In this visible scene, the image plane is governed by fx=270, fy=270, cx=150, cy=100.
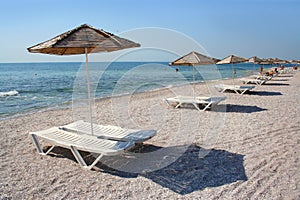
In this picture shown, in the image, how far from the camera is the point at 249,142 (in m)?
4.99

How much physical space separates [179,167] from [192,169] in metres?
0.20

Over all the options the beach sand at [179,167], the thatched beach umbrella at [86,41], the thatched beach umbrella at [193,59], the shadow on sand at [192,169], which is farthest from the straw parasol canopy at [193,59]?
the thatched beach umbrella at [86,41]

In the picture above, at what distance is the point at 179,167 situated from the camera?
393 cm

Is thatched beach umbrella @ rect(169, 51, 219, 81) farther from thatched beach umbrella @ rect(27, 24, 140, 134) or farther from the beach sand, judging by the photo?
thatched beach umbrella @ rect(27, 24, 140, 134)

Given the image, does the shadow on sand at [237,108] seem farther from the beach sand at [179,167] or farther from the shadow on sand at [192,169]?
the shadow on sand at [192,169]

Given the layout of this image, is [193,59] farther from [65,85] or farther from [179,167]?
[65,85]

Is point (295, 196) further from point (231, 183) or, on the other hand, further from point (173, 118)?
point (173, 118)

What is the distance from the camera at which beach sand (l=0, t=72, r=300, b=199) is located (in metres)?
3.19

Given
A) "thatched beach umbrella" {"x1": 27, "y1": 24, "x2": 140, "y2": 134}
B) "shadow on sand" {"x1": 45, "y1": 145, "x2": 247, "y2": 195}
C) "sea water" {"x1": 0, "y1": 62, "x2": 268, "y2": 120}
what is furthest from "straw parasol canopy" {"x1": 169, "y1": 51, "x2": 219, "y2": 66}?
"thatched beach umbrella" {"x1": 27, "y1": 24, "x2": 140, "y2": 134}

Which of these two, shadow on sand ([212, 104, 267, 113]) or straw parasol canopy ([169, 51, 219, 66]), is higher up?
straw parasol canopy ([169, 51, 219, 66])

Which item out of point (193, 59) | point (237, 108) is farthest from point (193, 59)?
point (237, 108)

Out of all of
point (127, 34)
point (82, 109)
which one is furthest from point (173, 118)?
point (82, 109)

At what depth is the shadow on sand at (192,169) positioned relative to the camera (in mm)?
3395

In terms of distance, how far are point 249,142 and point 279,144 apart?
50 cm
